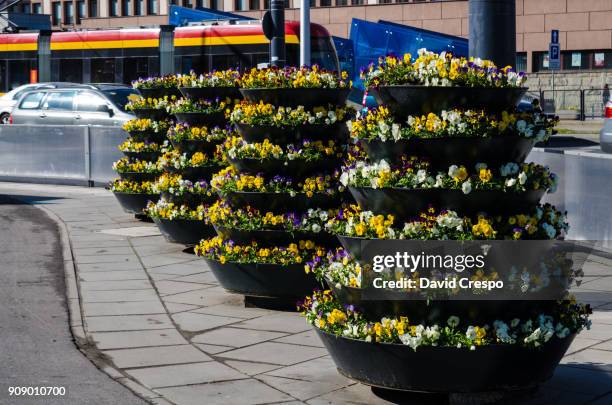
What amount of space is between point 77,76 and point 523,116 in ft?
112

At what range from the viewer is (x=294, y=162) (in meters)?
9.80

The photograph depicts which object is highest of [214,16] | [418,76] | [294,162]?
[214,16]

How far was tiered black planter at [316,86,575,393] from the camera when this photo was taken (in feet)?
20.6

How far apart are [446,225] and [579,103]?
45103mm

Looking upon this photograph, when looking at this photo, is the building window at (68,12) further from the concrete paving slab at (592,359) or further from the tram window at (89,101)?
the concrete paving slab at (592,359)

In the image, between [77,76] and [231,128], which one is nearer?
[231,128]

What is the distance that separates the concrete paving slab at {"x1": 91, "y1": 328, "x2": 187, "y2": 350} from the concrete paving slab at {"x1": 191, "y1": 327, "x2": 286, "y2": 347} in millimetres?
180

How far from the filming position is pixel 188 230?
42.6 ft

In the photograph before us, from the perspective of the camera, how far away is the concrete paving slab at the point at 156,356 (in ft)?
25.5

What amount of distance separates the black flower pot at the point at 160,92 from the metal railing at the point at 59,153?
609 cm

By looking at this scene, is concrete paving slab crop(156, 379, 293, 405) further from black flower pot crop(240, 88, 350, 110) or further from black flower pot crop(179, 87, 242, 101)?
black flower pot crop(179, 87, 242, 101)

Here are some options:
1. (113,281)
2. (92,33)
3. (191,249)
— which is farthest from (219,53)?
(113,281)

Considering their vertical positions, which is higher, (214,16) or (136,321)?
(214,16)

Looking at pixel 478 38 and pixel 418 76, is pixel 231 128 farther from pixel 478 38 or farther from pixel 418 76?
pixel 418 76
